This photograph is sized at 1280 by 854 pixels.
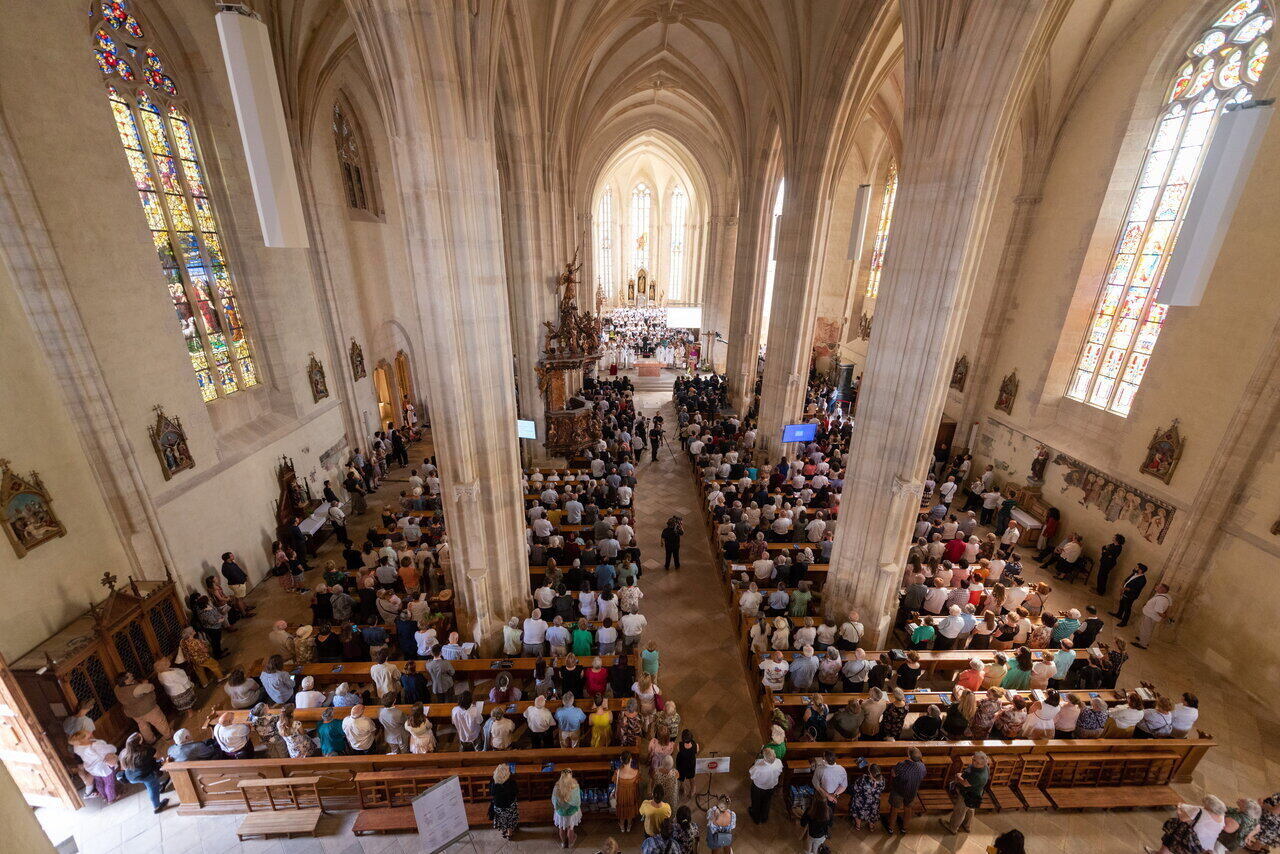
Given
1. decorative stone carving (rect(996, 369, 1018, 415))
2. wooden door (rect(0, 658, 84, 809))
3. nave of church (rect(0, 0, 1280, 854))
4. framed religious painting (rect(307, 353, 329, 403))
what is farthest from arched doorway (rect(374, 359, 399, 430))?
decorative stone carving (rect(996, 369, 1018, 415))

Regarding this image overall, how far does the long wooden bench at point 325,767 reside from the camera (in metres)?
6.51

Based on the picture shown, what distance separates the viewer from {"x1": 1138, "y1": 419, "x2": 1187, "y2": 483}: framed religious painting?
10242 millimetres

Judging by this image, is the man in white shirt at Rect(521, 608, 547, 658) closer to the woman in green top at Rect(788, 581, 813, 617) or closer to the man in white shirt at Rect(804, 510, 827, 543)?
the woman in green top at Rect(788, 581, 813, 617)

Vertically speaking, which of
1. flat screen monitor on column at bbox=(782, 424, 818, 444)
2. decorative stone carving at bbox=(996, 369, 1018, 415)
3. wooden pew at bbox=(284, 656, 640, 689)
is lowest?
wooden pew at bbox=(284, 656, 640, 689)

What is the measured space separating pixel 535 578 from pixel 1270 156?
48.5ft

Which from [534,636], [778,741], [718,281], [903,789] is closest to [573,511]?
[534,636]

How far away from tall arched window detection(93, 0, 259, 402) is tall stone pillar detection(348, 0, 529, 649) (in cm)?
549

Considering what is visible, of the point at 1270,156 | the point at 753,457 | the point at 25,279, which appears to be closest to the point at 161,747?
the point at 25,279

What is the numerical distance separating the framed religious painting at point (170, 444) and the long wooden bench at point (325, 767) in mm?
4919

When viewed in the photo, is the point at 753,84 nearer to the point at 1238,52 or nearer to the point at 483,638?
the point at 1238,52

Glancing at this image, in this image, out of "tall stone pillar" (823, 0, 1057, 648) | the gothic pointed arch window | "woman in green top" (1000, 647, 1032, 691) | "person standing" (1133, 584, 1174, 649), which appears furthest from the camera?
the gothic pointed arch window

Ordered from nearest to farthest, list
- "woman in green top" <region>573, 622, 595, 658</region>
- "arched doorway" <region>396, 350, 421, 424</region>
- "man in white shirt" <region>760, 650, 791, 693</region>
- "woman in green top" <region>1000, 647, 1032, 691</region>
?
"man in white shirt" <region>760, 650, 791, 693</region> < "woman in green top" <region>1000, 647, 1032, 691</region> < "woman in green top" <region>573, 622, 595, 658</region> < "arched doorway" <region>396, 350, 421, 424</region>

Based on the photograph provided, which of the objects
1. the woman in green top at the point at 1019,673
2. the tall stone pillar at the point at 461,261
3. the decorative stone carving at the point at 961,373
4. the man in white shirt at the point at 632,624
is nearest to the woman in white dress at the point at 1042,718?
the woman in green top at the point at 1019,673

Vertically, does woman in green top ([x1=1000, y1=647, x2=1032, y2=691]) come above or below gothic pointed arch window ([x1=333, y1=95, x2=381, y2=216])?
below
